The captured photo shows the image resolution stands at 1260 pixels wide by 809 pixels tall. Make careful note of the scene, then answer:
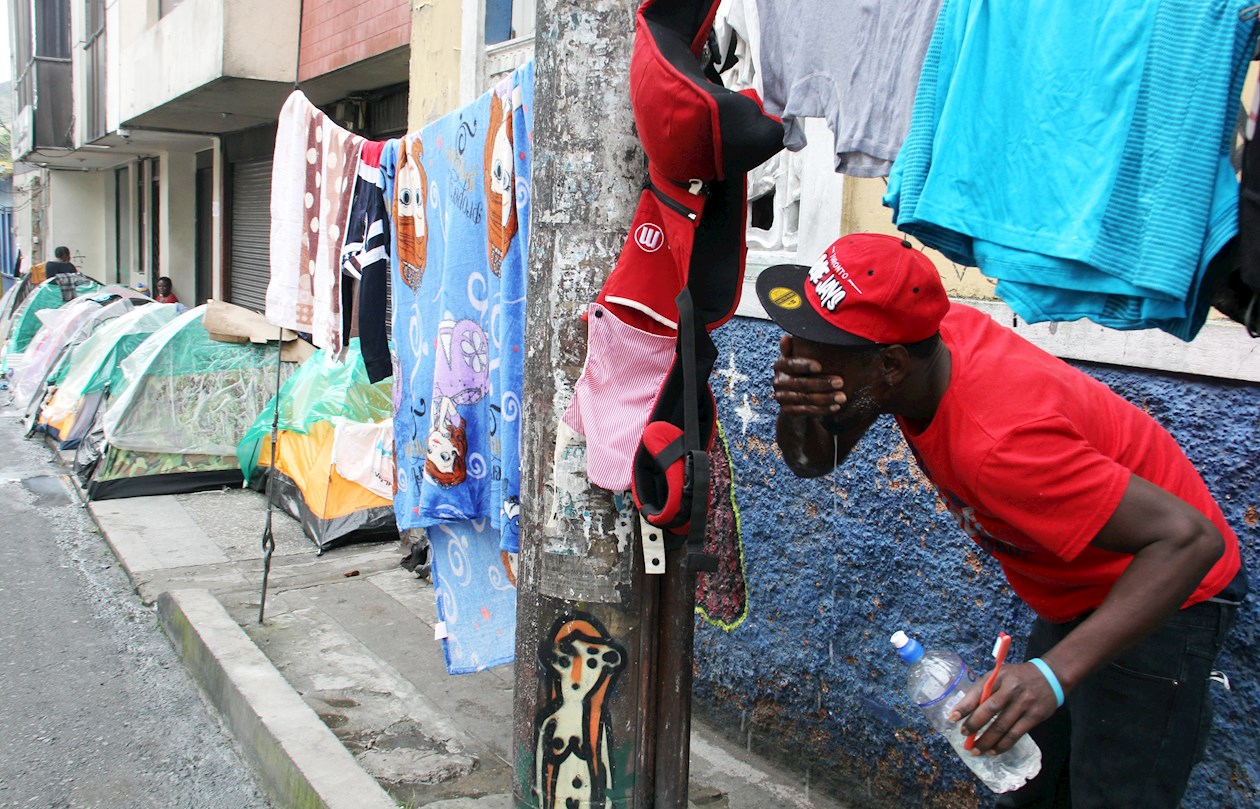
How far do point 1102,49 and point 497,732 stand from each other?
3.54 metres

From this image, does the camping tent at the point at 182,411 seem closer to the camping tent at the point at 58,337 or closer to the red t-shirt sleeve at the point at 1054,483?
the camping tent at the point at 58,337

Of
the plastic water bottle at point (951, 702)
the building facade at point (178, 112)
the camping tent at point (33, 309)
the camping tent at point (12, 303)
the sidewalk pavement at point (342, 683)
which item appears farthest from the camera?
the camping tent at point (12, 303)

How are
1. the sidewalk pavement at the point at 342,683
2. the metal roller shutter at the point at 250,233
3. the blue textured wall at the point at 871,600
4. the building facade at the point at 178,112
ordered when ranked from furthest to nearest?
the metal roller shutter at the point at 250,233
the building facade at the point at 178,112
the sidewalk pavement at the point at 342,683
the blue textured wall at the point at 871,600

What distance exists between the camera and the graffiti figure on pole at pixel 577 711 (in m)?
2.29

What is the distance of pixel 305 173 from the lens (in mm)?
4395

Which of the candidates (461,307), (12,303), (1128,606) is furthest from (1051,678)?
(12,303)

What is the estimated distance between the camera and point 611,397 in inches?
90.1

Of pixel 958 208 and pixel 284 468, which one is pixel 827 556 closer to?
pixel 958 208

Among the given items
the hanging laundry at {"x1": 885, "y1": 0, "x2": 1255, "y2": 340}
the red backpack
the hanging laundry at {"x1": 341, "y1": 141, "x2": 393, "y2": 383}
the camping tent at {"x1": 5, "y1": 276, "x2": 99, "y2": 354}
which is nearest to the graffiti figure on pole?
the red backpack

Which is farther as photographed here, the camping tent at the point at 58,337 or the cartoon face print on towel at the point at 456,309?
the camping tent at the point at 58,337

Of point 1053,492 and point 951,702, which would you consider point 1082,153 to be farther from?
point 951,702

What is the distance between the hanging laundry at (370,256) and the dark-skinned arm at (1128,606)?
293cm

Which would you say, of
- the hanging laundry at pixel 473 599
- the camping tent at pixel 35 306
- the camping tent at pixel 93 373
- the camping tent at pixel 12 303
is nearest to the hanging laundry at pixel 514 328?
the hanging laundry at pixel 473 599

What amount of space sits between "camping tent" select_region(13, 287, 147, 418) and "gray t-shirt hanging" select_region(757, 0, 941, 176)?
34.5 feet
